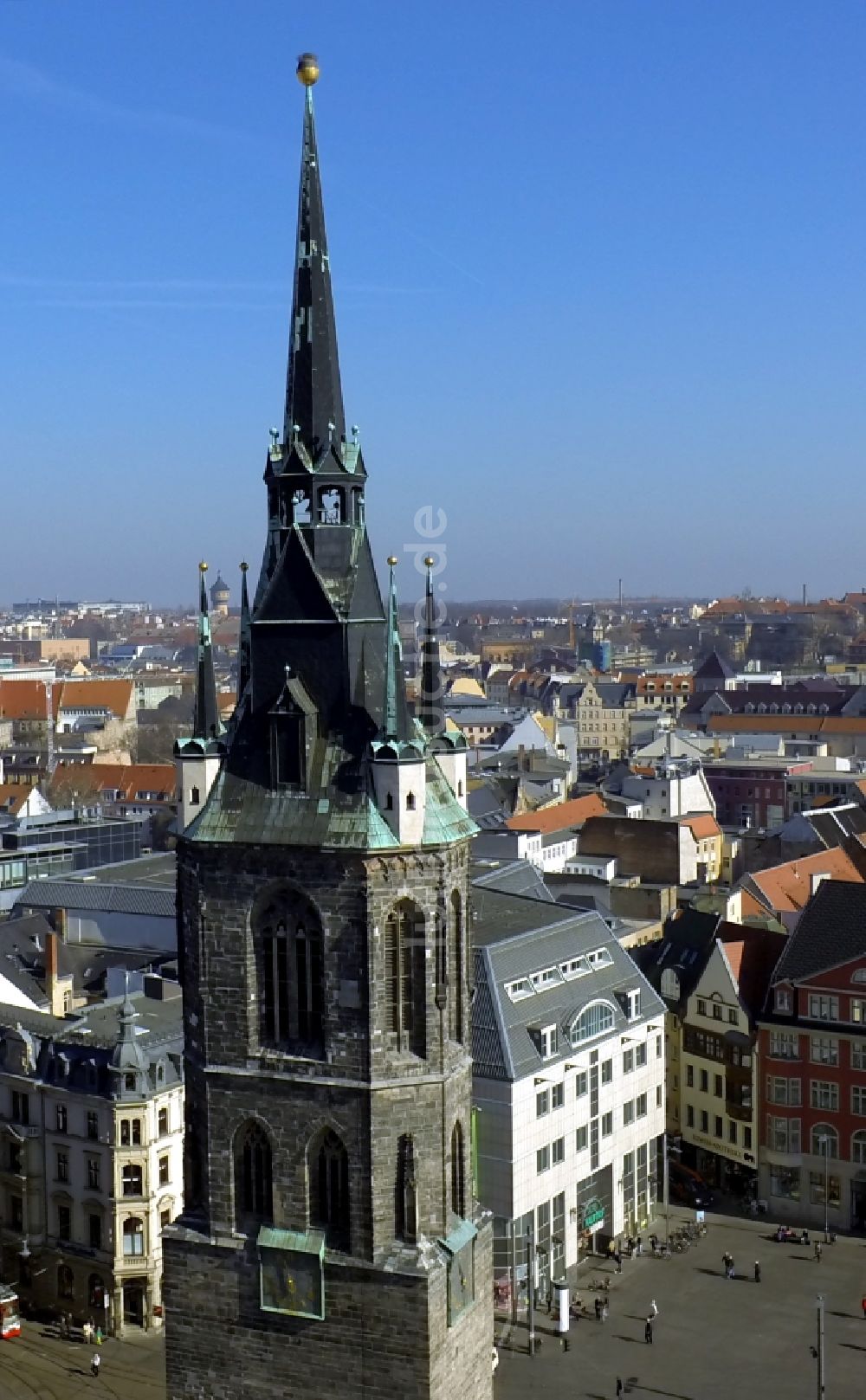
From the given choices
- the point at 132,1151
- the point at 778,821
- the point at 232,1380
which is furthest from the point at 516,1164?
the point at 778,821

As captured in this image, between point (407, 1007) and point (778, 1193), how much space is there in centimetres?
5014

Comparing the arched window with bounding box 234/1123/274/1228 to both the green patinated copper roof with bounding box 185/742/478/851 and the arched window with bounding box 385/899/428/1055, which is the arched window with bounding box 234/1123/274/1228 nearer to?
Result: the arched window with bounding box 385/899/428/1055

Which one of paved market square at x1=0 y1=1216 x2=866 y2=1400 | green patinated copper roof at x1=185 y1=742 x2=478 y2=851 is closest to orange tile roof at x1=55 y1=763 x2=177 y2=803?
paved market square at x1=0 y1=1216 x2=866 y2=1400

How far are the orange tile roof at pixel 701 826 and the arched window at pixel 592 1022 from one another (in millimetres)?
62416

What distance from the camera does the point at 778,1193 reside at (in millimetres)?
76188

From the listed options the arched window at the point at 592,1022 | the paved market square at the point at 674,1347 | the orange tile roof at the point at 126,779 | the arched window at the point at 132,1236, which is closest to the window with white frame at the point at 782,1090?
the paved market square at the point at 674,1347

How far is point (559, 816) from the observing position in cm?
13662

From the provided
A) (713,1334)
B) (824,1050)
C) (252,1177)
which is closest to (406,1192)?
(252,1177)

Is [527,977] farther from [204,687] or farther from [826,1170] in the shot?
[204,687]

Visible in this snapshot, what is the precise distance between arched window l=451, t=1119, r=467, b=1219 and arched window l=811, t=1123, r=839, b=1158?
45.8m

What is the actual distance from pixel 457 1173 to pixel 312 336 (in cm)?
1682

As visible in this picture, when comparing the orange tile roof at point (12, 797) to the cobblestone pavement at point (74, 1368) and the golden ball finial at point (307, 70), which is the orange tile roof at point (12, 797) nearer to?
the cobblestone pavement at point (74, 1368)

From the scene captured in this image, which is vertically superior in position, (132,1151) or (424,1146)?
(424,1146)

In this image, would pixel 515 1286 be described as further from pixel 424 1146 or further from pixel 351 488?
pixel 351 488
